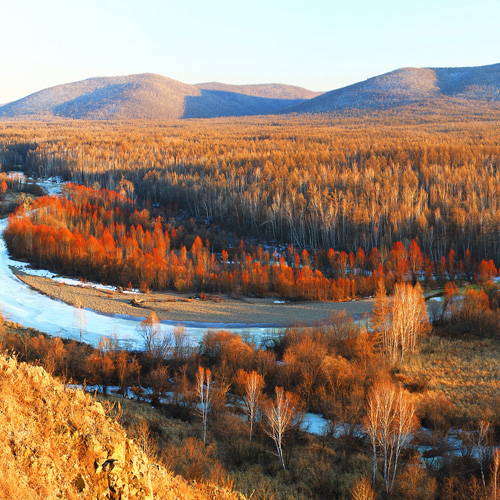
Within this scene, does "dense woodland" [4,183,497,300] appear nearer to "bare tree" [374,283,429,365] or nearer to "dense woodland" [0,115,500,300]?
"dense woodland" [0,115,500,300]

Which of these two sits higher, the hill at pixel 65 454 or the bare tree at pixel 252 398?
the hill at pixel 65 454

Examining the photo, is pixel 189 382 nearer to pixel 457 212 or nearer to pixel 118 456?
pixel 118 456

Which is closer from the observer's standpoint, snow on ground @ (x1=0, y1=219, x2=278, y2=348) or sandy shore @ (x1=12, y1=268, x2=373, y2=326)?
snow on ground @ (x1=0, y1=219, x2=278, y2=348)

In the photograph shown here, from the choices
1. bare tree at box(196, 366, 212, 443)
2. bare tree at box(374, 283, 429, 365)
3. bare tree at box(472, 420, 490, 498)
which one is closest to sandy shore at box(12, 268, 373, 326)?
bare tree at box(374, 283, 429, 365)

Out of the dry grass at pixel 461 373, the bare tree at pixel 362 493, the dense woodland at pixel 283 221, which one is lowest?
the dry grass at pixel 461 373

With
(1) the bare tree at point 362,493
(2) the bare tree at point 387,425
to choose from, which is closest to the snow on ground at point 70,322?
(2) the bare tree at point 387,425

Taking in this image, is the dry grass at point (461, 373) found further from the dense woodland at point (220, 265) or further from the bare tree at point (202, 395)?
the dense woodland at point (220, 265)
